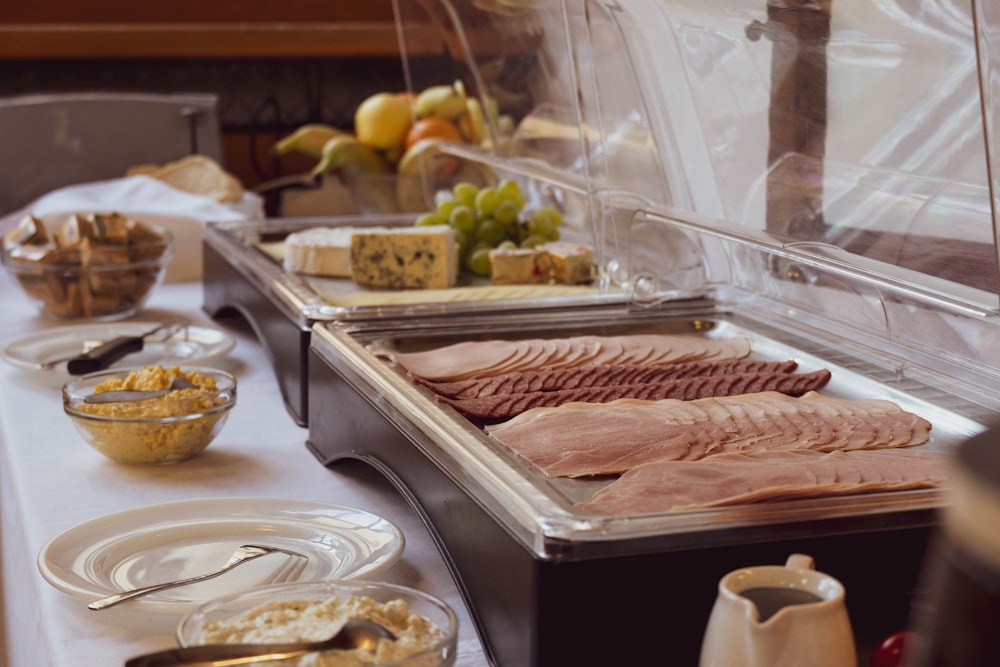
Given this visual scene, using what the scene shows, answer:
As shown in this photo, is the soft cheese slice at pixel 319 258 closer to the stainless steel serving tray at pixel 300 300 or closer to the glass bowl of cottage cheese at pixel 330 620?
the stainless steel serving tray at pixel 300 300

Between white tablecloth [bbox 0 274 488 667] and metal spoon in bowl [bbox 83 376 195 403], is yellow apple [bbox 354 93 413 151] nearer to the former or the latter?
white tablecloth [bbox 0 274 488 667]

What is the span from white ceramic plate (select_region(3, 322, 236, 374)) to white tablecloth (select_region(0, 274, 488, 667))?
0.03 meters

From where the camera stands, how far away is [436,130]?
2170 millimetres

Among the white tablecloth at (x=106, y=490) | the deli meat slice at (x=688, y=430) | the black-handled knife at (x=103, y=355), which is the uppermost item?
the deli meat slice at (x=688, y=430)

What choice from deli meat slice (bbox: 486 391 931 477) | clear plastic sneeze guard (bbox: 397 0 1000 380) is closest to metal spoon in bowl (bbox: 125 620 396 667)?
deli meat slice (bbox: 486 391 931 477)

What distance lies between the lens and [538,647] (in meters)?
0.65

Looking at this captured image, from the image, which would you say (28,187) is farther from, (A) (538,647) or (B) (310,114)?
(A) (538,647)

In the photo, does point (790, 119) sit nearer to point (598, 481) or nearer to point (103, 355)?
point (598, 481)

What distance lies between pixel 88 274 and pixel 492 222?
1.93ft

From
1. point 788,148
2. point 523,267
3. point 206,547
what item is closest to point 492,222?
point 523,267

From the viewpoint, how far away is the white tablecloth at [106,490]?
0.80 m

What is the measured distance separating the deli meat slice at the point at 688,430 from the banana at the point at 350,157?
1458mm

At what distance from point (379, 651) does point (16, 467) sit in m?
0.68

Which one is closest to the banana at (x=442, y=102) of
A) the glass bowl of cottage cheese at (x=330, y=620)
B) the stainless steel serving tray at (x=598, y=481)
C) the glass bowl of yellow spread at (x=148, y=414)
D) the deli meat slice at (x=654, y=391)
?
the stainless steel serving tray at (x=598, y=481)
